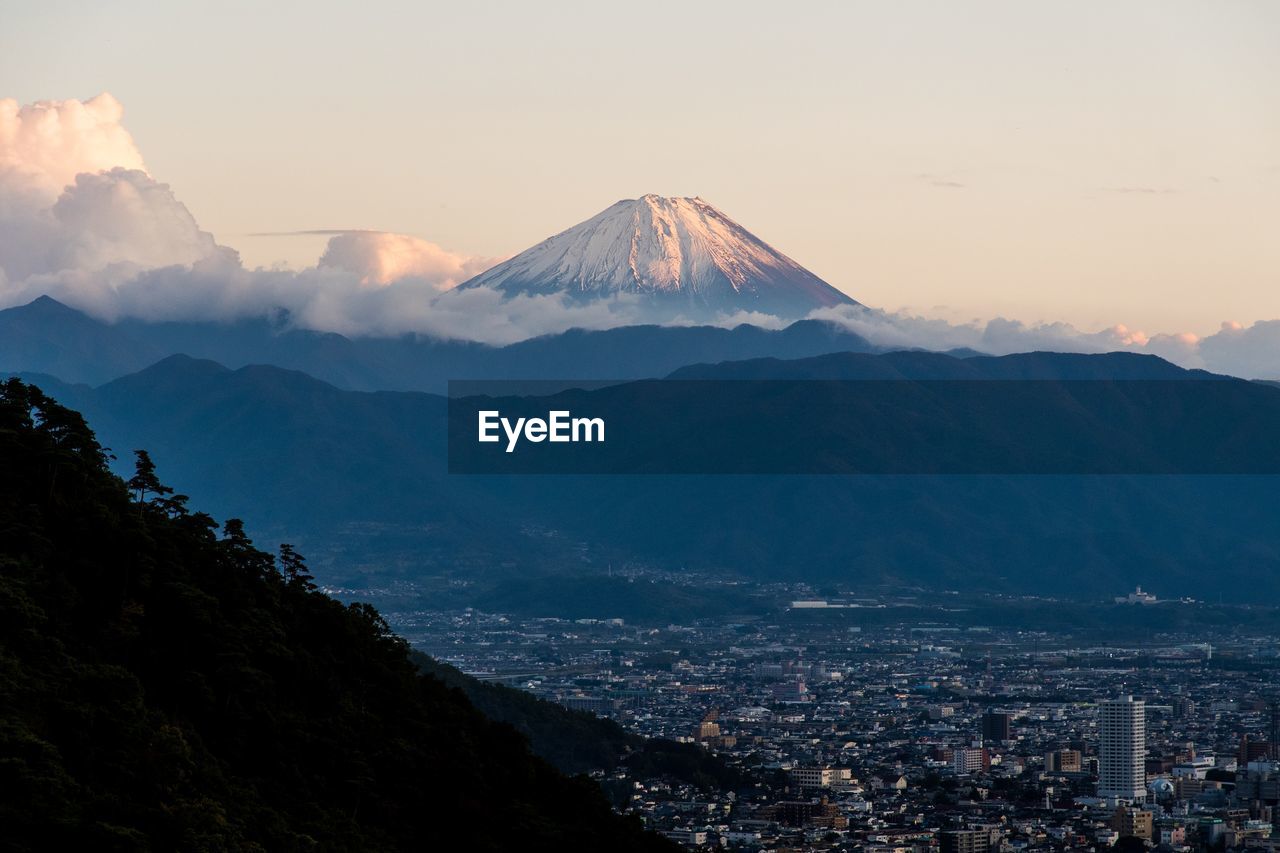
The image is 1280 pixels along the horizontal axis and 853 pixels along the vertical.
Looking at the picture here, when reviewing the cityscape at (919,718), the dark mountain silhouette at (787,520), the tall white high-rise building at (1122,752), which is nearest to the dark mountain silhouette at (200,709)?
the cityscape at (919,718)

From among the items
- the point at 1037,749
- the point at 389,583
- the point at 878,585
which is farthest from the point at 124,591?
the point at 878,585

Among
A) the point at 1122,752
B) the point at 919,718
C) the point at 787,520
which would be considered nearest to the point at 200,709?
the point at 1122,752

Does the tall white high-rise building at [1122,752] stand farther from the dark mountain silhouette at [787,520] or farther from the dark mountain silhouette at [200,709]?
the dark mountain silhouette at [787,520]

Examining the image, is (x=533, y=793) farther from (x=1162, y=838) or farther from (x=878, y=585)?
(x=878, y=585)

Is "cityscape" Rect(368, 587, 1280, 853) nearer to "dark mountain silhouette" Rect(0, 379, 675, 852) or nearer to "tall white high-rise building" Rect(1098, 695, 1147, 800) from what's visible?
"tall white high-rise building" Rect(1098, 695, 1147, 800)

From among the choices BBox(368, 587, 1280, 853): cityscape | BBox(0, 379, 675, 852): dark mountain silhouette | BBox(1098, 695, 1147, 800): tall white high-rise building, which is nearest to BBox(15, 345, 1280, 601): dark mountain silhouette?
BBox(368, 587, 1280, 853): cityscape
